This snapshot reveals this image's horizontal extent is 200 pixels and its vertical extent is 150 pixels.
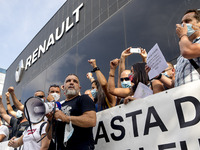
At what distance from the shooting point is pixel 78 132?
1798 mm

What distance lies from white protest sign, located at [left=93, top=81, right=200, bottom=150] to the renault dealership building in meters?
2.83

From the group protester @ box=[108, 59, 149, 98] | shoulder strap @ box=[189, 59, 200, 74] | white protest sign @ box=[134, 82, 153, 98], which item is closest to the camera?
shoulder strap @ box=[189, 59, 200, 74]

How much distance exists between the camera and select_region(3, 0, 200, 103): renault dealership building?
15.2 ft

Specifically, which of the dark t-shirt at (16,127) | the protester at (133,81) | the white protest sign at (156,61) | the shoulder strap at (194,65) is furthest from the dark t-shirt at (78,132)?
the dark t-shirt at (16,127)

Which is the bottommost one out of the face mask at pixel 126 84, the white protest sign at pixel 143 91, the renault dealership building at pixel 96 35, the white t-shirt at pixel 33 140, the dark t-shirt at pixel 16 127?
the white t-shirt at pixel 33 140

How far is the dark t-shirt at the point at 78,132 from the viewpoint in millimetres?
1754

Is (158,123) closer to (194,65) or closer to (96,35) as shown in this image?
(194,65)

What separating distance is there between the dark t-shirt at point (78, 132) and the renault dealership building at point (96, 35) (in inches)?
118

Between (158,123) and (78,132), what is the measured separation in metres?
0.74

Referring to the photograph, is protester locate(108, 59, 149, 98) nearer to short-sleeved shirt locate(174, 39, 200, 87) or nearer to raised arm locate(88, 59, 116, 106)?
raised arm locate(88, 59, 116, 106)

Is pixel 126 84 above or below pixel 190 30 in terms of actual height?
below

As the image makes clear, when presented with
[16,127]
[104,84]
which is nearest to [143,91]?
[104,84]

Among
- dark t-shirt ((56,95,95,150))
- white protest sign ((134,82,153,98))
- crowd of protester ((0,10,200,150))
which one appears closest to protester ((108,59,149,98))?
crowd of protester ((0,10,200,150))

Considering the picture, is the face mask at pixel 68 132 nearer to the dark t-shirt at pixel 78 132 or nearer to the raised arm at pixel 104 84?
the dark t-shirt at pixel 78 132
